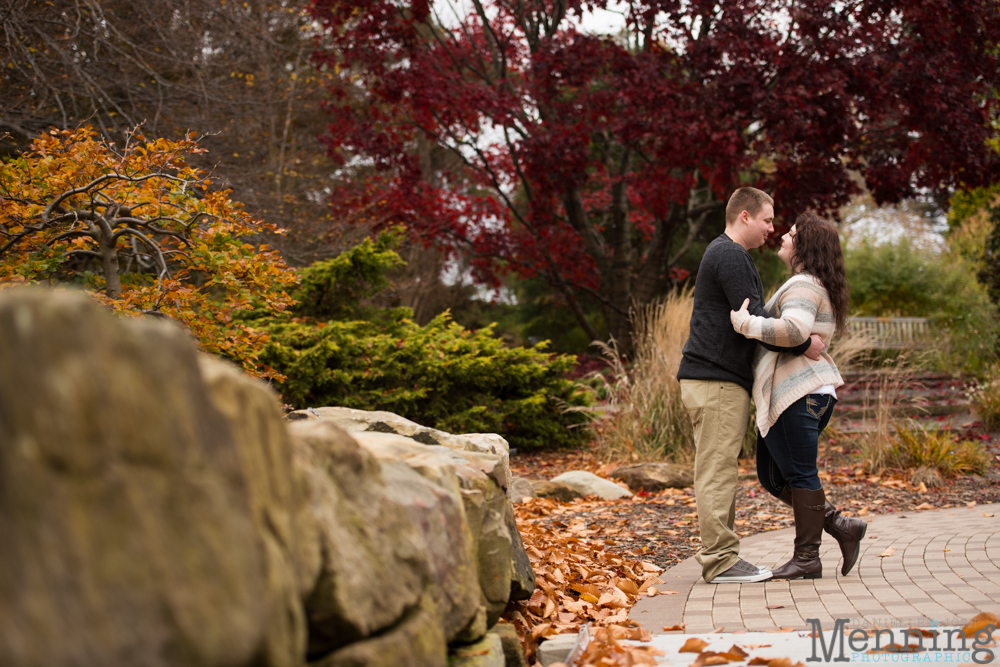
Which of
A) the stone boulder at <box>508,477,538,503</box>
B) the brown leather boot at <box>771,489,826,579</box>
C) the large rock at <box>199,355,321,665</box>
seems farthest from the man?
the stone boulder at <box>508,477,538,503</box>

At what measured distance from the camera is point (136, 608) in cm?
111

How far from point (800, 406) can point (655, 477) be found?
9.83 feet

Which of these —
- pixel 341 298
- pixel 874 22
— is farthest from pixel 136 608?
pixel 874 22

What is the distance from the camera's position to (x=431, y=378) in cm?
791

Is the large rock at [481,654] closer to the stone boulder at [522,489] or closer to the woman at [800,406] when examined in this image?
the woman at [800,406]

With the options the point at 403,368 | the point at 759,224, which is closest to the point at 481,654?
the point at 759,224

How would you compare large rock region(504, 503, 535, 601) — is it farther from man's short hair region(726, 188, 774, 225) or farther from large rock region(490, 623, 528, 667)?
man's short hair region(726, 188, 774, 225)

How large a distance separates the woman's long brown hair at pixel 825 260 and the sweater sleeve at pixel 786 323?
177 millimetres

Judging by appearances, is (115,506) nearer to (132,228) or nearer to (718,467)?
(718,467)

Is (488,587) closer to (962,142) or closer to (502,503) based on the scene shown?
(502,503)

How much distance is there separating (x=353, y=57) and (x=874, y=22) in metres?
6.60

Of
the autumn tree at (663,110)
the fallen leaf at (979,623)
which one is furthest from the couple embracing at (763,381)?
the autumn tree at (663,110)

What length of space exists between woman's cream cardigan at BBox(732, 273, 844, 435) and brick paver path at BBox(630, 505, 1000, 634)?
0.75 meters

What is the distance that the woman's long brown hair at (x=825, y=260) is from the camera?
3656 mm
